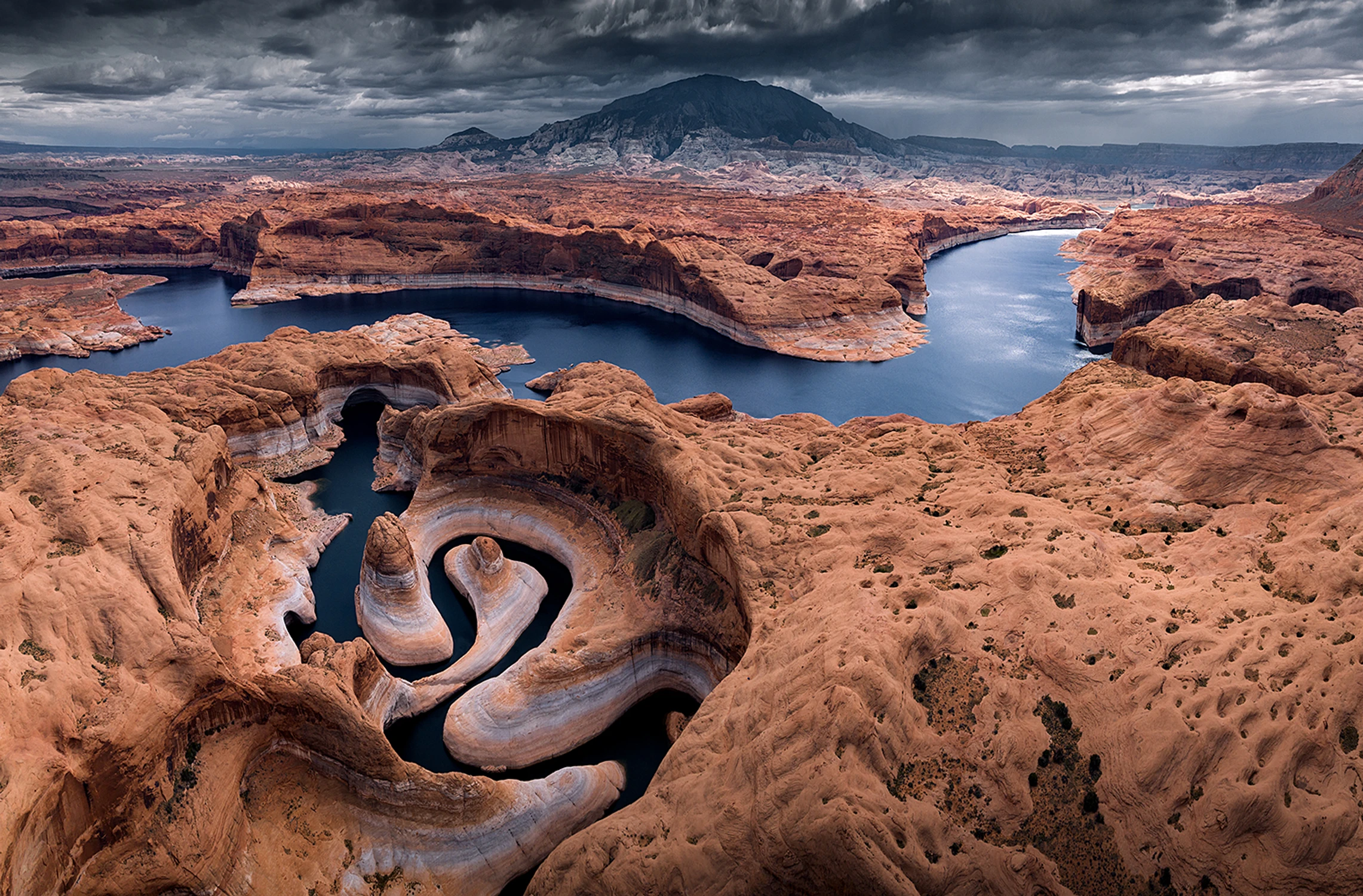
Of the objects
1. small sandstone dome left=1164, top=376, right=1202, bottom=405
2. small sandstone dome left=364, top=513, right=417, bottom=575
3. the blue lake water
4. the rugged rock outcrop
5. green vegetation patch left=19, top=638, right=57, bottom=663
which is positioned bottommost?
the blue lake water

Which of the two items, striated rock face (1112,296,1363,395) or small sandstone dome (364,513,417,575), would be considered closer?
small sandstone dome (364,513,417,575)

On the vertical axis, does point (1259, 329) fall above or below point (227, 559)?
above

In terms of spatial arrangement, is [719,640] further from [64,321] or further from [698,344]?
[64,321]

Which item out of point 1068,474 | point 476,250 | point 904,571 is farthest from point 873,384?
point 476,250

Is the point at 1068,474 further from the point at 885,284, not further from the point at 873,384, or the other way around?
the point at 885,284

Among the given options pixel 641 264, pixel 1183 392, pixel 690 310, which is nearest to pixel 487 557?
pixel 1183 392

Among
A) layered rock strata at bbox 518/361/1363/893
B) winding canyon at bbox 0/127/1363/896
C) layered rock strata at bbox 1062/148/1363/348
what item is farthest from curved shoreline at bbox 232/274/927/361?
layered rock strata at bbox 518/361/1363/893

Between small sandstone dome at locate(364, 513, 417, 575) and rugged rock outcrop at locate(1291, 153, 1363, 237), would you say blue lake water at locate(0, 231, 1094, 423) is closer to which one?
small sandstone dome at locate(364, 513, 417, 575)
